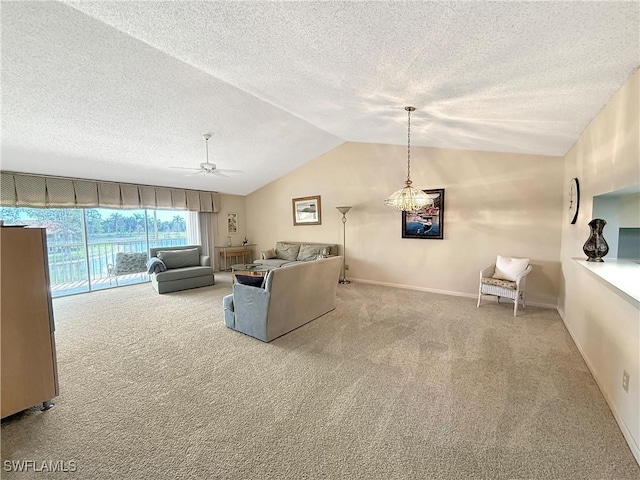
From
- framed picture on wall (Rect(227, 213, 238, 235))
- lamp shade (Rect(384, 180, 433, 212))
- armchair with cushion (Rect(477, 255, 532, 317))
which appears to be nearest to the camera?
lamp shade (Rect(384, 180, 433, 212))

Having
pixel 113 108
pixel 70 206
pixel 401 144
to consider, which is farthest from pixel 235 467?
pixel 70 206

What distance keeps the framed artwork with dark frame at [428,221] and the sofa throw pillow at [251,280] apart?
11.0 ft

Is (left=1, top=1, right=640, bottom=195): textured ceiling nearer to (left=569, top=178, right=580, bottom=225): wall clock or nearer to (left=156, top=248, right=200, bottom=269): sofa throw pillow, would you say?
(left=569, top=178, right=580, bottom=225): wall clock

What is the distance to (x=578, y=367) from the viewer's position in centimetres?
251

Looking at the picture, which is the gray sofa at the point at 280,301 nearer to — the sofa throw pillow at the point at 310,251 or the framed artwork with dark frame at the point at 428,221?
the framed artwork with dark frame at the point at 428,221

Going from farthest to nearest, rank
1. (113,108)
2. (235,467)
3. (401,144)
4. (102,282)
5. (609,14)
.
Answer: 1. (102,282)
2. (401,144)
3. (113,108)
4. (235,467)
5. (609,14)

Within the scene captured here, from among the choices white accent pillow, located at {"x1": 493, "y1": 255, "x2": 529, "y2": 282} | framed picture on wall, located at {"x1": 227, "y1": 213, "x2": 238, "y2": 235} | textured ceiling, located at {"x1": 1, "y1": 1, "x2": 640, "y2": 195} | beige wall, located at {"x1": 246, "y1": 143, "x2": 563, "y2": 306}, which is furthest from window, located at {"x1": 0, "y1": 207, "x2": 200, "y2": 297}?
white accent pillow, located at {"x1": 493, "y1": 255, "x2": 529, "y2": 282}

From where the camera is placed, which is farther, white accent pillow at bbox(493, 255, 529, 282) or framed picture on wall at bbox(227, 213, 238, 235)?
framed picture on wall at bbox(227, 213, 238, 235)

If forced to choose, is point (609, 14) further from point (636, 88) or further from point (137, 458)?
point (137, 458)

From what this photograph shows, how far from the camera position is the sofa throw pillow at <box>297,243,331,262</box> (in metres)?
6.25

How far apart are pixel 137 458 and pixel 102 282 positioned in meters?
5.98

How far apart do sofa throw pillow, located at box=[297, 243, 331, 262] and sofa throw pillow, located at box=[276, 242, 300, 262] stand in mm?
149

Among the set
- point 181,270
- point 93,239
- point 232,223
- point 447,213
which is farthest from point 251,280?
point 232,223
